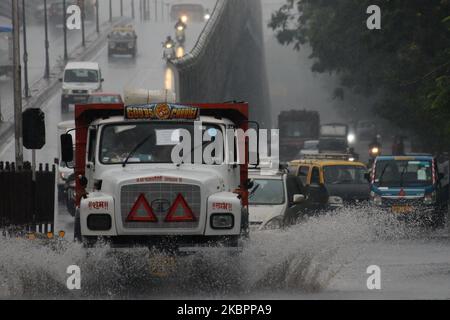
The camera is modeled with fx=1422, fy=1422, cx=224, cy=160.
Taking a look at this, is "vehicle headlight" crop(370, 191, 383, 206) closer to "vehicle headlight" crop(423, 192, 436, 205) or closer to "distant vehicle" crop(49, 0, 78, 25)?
"vehicle headlight" crop(423, 192, 436, 205)

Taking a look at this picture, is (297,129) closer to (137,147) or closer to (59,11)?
(59,11)

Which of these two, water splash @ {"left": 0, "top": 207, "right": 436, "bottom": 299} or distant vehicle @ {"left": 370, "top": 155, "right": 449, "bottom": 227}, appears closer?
water splash @ {"left": 0, "top": 207, "right": 436, "bottom": 299}

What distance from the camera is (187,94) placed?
231ft

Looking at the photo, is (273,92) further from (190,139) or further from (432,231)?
(190,139)

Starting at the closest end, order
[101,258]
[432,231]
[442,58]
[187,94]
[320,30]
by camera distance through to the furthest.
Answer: [101,258]
[432,231]
[442,58]
[187,94]
[320,30]

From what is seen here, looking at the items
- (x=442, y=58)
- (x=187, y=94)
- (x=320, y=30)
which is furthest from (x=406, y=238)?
(x=320, y=30)

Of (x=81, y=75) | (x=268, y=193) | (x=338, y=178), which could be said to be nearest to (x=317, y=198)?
(x=268, y=193)

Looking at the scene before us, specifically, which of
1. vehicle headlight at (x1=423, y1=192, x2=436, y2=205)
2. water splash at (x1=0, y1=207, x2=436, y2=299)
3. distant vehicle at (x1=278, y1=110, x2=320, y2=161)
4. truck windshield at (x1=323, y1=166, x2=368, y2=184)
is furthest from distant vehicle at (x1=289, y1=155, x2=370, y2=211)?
distant vehicle at (x1=278, y1=110, x2=320, y2=161)

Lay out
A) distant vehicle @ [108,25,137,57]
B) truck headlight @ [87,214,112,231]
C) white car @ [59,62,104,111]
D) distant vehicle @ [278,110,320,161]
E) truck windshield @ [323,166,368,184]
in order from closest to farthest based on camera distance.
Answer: truck headlight @ [87,214,112,231]
truck windshield @ [323,166,368,184]
white car @ [59,62,104,111]
distant vehicle @ [278,110,320,161]
distant vehicle @ [108,25,137,57]

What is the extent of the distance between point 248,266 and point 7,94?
6572 cm

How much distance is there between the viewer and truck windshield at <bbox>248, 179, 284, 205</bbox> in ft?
86.5

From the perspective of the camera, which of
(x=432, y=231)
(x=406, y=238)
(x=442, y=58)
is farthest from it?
(x=442, y=58)

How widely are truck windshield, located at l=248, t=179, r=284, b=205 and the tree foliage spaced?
9.74 meters

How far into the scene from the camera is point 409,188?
35844 mm
